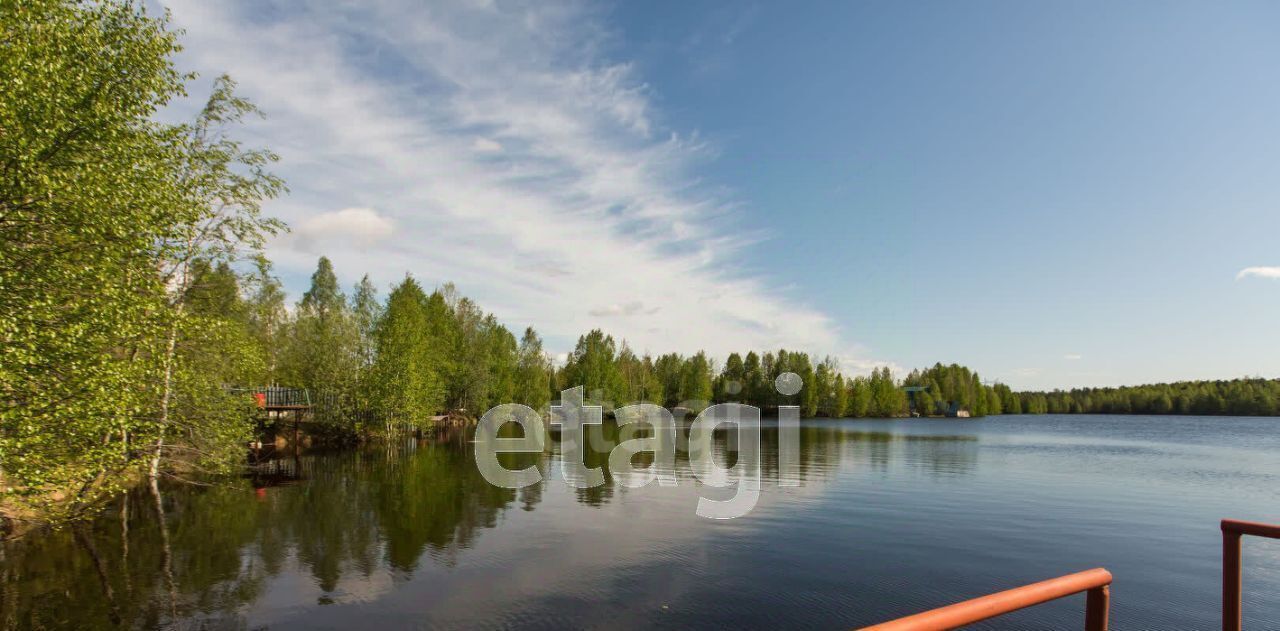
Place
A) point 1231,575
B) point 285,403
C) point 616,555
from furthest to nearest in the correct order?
1. point 285,403
2. point 616,555
3. point 1231,575

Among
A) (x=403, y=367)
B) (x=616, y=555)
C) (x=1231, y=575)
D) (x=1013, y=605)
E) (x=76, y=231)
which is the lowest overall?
(x=616, y=555)

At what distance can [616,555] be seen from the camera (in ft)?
63.5

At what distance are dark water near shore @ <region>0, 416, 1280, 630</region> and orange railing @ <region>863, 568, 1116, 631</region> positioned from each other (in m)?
10.7

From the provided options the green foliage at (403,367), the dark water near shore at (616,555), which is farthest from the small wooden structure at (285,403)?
the dark water near shore at (616,555)

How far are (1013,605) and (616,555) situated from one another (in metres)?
16.9

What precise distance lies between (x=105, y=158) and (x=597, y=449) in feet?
154

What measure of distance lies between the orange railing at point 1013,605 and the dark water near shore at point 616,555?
10730mm

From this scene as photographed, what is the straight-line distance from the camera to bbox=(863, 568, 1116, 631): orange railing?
325 centimetres

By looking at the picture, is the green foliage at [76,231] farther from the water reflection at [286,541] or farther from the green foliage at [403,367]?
the green foliage at [403,367]

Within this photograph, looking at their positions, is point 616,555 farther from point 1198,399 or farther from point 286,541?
point 1198,399

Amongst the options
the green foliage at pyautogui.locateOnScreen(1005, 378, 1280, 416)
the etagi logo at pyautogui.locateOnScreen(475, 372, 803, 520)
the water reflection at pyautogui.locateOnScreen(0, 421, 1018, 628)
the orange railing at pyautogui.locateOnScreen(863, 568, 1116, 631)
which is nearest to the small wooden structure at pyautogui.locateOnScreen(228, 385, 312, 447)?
the etagi logo at pyautogui.locateOnScreen(475, 372, 803, 520)

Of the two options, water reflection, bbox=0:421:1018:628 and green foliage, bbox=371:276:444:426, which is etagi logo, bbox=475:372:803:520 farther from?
green foliage, bbox=371:276:444:426

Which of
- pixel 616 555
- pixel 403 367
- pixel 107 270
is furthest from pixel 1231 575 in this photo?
pixel 403 367

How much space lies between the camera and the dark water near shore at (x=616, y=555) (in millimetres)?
14648
